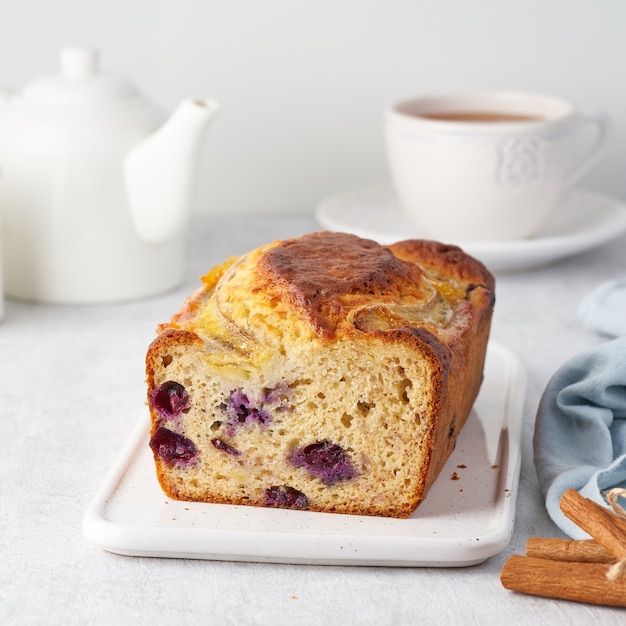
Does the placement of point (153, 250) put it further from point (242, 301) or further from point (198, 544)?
point (198, 544)

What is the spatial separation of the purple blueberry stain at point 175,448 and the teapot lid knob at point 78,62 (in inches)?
45.6

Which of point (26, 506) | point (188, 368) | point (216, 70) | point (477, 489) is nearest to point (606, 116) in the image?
point (216, 70)

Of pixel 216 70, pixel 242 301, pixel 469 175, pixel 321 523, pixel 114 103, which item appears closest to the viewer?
pixel 321 523

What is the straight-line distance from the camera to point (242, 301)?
156cm

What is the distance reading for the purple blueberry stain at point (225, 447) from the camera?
1489 millimetres

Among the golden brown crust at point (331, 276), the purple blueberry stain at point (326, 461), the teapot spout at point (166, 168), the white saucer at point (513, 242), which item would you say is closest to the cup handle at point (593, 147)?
the white saucer at point (513, 242)

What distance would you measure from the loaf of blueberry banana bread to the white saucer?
989 millimetres

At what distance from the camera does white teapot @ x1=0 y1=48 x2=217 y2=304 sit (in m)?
2.31

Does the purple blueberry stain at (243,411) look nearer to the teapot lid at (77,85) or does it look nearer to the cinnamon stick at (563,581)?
the cinnamon stick at (563,581)

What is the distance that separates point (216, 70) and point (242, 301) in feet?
5.14

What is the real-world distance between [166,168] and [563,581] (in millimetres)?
1393

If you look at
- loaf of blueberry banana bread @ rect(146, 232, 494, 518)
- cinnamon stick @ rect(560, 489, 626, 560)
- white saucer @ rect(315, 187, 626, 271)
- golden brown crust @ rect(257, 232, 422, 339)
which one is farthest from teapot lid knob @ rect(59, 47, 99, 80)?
cinnamon stick @ rect(560, 489, 626, 560)

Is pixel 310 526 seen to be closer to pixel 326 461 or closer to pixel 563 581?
pixel 326 461

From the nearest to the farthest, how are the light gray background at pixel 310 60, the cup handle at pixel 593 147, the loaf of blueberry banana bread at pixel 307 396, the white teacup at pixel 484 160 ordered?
the loaf of blueberry banana bread at pixel 307 396 → the white teacup at pixel 484 160 → the cup handle at pixel 593 147 → the light gray background at pixel 310 60
